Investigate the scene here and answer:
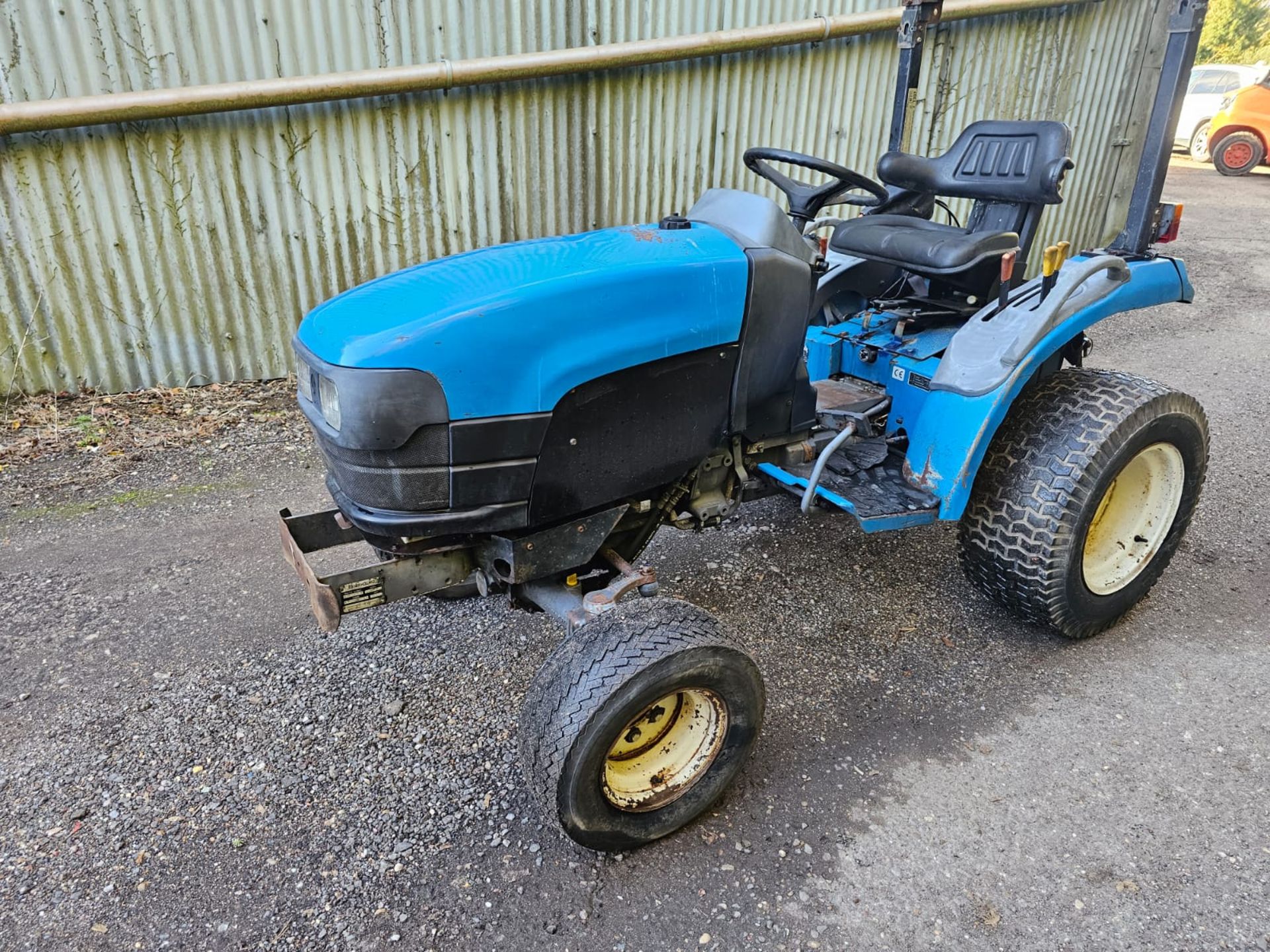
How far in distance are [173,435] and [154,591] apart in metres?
1.55

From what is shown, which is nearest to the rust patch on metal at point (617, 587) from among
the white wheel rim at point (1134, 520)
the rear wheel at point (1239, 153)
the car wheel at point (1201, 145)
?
the white wheel rim at point (1134, 520)

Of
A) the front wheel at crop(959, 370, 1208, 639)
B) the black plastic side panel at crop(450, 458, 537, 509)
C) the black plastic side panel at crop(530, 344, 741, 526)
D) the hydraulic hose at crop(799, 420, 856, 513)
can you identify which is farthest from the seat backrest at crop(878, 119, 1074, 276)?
the black plastic side panel at crop(450, 458, 537, 509)

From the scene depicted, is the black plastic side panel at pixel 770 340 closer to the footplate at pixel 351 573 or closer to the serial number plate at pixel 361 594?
the footplate at pixel 351 573

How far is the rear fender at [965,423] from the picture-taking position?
259cm

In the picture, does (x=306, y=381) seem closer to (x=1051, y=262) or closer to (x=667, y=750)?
(x=667, y=750)

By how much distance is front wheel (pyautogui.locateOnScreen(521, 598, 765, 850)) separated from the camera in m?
1.97

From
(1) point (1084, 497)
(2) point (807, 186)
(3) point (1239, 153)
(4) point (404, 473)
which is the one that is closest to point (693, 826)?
(4) point (404, 473)

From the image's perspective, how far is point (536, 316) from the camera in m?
1.94

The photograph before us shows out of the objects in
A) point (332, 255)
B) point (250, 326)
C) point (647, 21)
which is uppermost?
point (647, 21)

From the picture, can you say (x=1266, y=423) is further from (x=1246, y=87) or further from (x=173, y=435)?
(x=1246, y=87)

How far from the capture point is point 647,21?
5.18 metres

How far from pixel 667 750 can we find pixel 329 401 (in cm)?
123

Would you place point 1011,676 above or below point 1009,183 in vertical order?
below

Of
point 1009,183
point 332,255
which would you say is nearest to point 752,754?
point 1009,183
